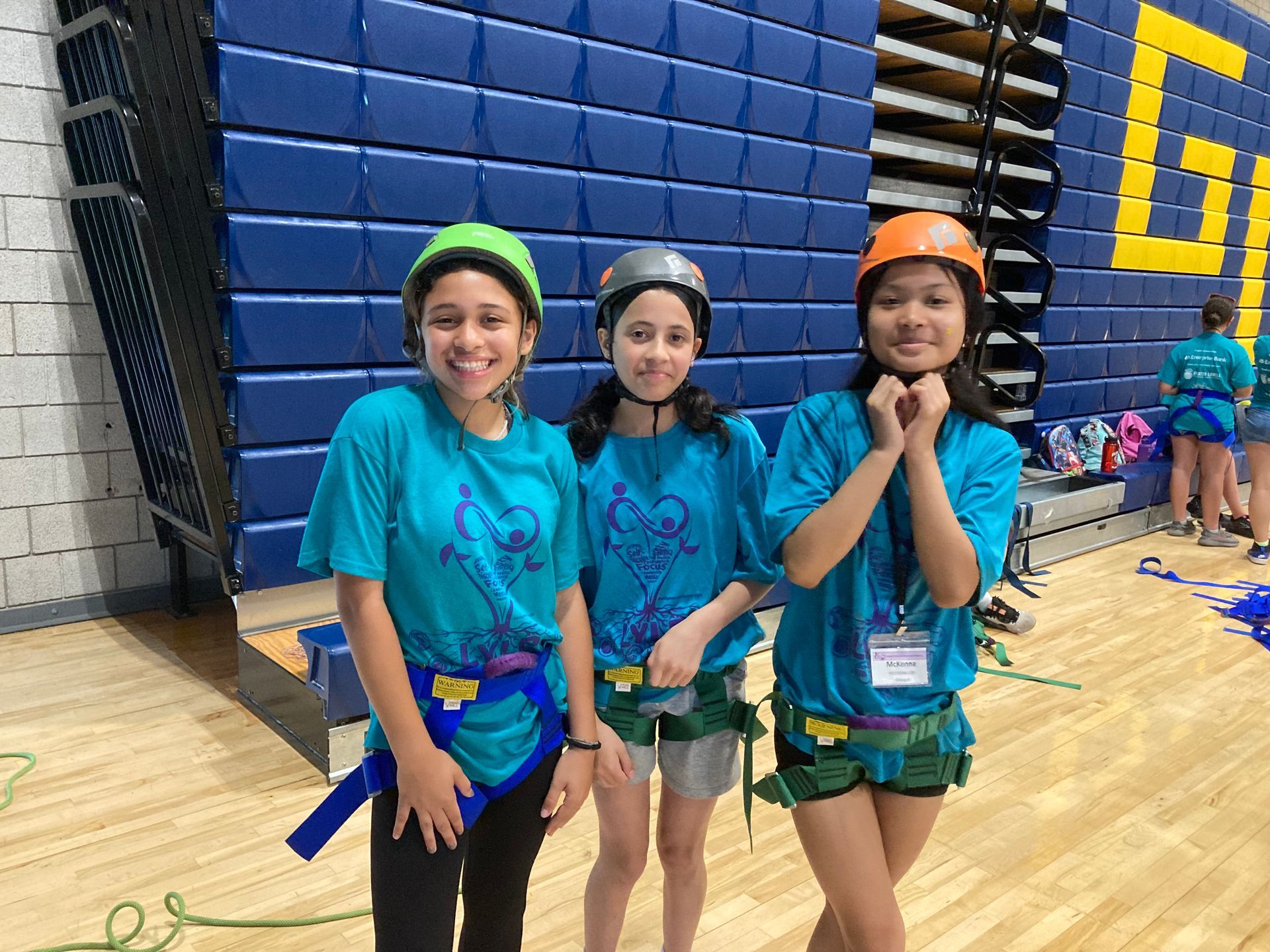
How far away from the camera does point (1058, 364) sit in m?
6.75

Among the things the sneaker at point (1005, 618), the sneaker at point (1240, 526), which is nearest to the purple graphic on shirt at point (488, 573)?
the sneaker at point (1005, 618)

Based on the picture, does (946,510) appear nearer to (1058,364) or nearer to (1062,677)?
(1062,677)

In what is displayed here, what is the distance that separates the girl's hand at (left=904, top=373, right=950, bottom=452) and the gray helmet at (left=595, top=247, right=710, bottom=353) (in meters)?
0.43

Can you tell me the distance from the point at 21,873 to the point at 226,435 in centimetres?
139

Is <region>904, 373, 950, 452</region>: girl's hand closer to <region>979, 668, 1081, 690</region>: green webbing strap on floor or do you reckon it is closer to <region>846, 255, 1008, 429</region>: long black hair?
<region>846, 255, 1008, 429</region>: long black hair

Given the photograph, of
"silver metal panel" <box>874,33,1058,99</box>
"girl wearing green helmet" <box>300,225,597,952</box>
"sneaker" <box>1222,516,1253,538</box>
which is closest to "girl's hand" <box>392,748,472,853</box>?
"girl wearing green helmet" <box>300,225,597,952</box>

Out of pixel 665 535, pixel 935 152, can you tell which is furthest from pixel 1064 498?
pixel 665 535

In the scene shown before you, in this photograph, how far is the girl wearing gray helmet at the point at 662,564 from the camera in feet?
5.21

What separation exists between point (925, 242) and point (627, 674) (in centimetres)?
83

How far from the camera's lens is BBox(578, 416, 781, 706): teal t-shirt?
1.61m

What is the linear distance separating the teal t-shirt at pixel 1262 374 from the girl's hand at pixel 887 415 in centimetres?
555

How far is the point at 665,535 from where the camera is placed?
161 centimetres

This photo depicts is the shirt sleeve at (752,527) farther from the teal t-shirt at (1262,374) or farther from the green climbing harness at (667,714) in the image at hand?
the teal t-shirt at (1262,374)

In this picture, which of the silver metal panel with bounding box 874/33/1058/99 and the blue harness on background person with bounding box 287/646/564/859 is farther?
the silver metal panel with bounding box 874/33/1058/99
